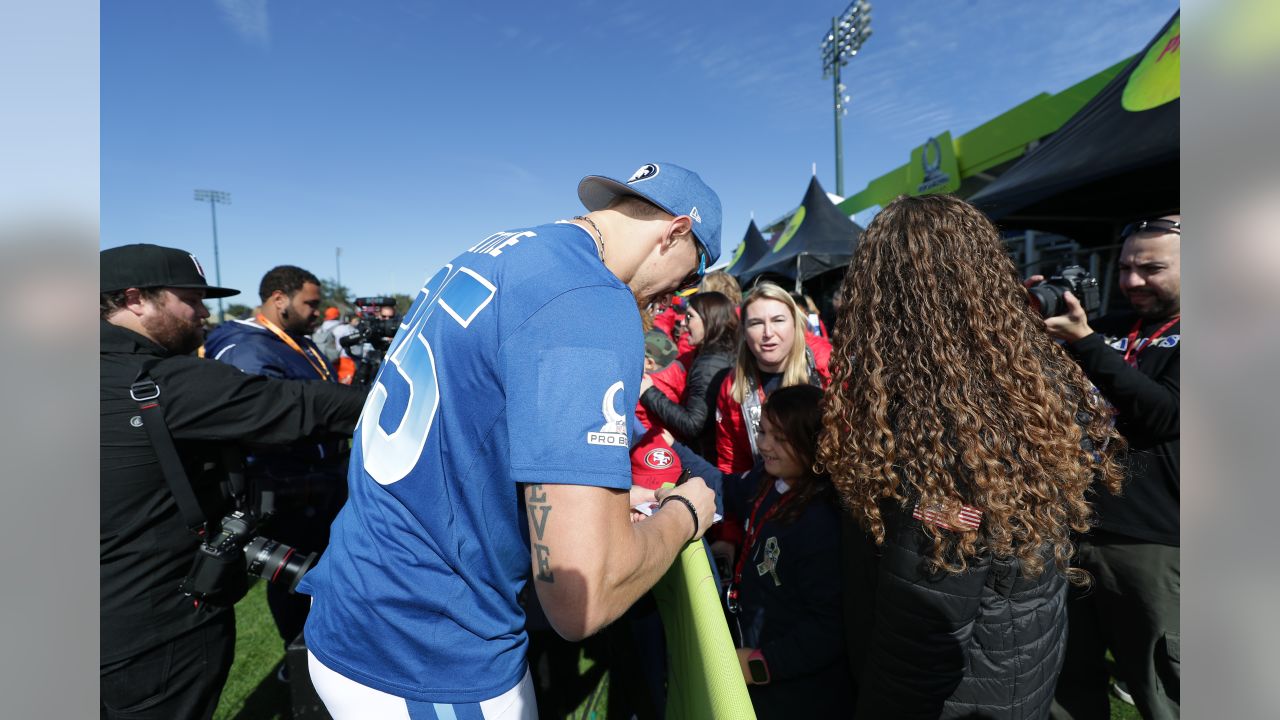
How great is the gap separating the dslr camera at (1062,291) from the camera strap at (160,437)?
297 centimetres

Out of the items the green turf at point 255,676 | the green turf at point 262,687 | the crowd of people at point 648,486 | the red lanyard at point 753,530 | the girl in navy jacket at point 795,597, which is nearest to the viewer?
the crowd of people at point 648,486

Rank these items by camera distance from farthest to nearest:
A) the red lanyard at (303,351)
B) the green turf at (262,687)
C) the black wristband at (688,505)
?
the red lanyard at (303,351), the green turf at (262,687), the black wristband at (688,505)

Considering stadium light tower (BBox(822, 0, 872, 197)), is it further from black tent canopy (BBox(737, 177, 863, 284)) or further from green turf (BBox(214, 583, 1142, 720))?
green turf (BBox(214, 583, 1142, 720))

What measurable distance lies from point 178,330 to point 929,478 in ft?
8.99

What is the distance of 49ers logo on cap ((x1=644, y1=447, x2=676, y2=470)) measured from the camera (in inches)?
98.9

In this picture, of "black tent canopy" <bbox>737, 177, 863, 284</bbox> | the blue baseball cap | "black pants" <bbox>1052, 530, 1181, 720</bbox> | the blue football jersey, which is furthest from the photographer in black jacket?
"black tent canopy" <bbox>737, 177, 863, 284</bbox>

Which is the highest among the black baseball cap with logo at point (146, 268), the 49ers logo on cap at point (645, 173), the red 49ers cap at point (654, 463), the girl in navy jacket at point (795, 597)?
the 49ers logo on cap at point (645, 173)

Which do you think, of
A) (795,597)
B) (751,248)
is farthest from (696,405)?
(751,248)

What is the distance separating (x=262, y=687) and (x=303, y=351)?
7.17 feet

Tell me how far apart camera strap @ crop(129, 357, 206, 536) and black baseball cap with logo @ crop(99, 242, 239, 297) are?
0.44 metres

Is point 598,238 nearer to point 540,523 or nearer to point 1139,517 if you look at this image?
point 540,523

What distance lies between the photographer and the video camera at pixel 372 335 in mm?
4293

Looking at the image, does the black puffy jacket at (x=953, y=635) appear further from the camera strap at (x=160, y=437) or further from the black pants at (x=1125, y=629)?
the camera strap at (x=160, y=437)

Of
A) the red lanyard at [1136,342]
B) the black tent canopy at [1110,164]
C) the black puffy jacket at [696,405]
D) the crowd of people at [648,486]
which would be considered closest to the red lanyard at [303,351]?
the crowd of people at [648,486]
